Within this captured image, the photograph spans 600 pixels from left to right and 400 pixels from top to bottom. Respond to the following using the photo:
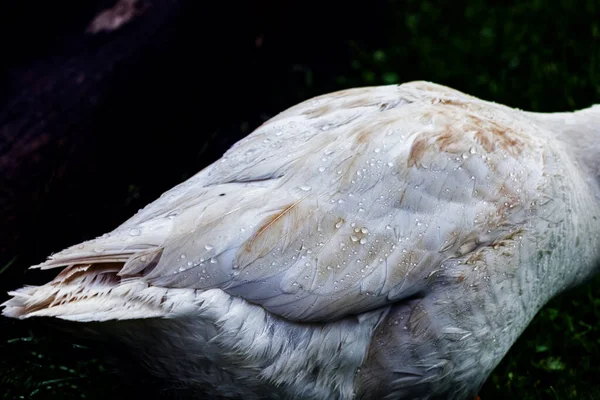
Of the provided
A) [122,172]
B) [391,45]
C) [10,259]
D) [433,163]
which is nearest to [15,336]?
[10,259]

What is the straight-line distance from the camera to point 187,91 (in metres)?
4.80

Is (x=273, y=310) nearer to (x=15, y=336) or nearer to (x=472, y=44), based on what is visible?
(x=15, y=336)

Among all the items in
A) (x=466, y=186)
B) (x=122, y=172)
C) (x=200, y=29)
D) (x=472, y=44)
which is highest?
(x=200, y=29)

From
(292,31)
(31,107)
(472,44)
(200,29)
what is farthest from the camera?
(472,44)

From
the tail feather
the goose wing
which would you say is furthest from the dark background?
the goose wing

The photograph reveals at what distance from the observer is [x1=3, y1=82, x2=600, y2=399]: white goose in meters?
2.69

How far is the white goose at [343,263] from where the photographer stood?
2688 millimetres

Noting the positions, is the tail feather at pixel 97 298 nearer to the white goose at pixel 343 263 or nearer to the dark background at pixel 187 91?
the white goose at pixel 343 263

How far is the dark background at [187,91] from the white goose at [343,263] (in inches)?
16.3

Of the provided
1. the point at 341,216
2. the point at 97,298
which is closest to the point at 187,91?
the point at 341,216

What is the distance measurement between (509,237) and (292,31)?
3.08m

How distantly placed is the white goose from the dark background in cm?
41

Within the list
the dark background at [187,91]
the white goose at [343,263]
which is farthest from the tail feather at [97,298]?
the dark background at [187,91]

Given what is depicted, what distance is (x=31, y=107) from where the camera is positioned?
415 cm
